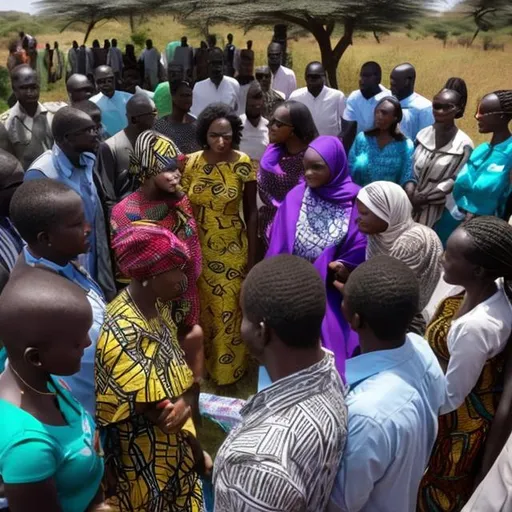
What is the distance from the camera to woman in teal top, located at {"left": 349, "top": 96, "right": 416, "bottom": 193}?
4.80 m

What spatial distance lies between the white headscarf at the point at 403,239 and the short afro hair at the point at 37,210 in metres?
1.58

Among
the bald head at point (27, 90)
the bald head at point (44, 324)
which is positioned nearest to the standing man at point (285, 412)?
the bald head at point (44, 324)

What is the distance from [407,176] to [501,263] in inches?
111

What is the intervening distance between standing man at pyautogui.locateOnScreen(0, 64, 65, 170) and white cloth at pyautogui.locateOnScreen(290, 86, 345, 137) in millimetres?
3125

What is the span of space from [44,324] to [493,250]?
157 cm

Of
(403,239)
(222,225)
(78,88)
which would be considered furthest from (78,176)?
(78,88)

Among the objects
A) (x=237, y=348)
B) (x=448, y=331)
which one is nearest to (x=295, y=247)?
(x=237, y=348)

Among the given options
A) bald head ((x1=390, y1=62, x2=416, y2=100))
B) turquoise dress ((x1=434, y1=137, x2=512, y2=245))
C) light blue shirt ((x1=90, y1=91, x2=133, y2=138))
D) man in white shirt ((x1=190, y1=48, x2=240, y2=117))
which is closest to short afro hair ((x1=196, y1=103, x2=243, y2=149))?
turquoise dress ((x1=434, y1=137, x2=512, y2=245))

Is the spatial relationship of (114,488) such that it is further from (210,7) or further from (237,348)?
(210,7)

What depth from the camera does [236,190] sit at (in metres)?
3.86

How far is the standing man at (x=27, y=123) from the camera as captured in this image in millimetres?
4875

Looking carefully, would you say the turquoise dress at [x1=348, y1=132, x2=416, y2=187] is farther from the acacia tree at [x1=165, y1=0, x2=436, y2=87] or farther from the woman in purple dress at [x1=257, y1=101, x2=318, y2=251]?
the acacia tree at [x1=165, y1=0, x2=436, y2=87]

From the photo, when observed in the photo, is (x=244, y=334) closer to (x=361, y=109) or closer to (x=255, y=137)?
(x=255, y=137)

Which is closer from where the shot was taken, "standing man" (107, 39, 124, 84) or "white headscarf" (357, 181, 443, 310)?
"white headscarf" (357, 181, 443, 310)
